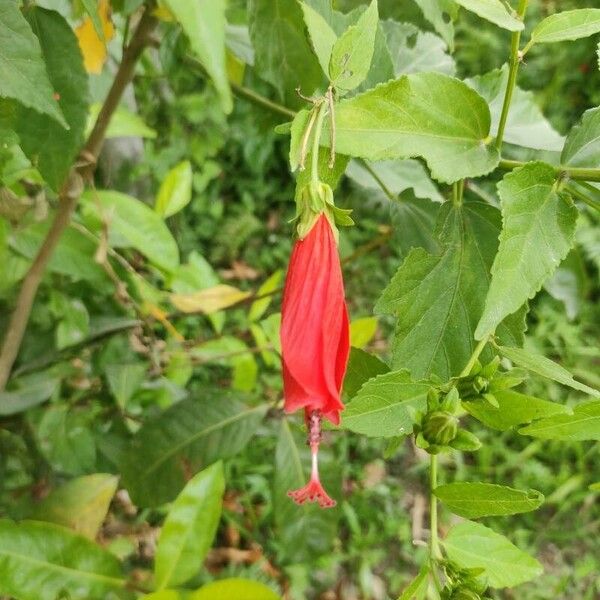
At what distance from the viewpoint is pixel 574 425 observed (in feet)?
1.49

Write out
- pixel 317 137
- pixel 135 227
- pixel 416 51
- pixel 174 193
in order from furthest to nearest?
pixel 174 193 < pixel 135 227 < pixel 416 51 < pixel 317 137

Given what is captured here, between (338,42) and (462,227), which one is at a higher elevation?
(338,42)

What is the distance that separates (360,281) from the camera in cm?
202

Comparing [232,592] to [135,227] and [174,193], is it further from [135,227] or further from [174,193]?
[174,193]

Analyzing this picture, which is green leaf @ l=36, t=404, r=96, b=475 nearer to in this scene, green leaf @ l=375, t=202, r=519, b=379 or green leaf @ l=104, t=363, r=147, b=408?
green leaf @ l=104, t=363, r=147, b=408

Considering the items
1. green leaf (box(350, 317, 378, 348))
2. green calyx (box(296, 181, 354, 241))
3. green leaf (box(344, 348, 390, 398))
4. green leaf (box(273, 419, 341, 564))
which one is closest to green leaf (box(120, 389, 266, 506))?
green leaf (box(273, 419, 341, 564))

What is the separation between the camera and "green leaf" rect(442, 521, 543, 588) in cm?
49

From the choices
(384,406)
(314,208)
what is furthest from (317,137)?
(384,406)

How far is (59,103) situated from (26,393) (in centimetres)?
46

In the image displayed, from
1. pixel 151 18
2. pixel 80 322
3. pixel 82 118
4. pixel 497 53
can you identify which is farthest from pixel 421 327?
pixel 497 53

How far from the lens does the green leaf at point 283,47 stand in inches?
23.7

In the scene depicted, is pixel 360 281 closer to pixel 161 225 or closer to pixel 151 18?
pixel 161 225

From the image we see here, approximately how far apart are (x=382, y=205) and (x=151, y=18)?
369 millimetres

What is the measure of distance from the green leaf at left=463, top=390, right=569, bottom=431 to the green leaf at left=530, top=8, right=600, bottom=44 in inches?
8.9
